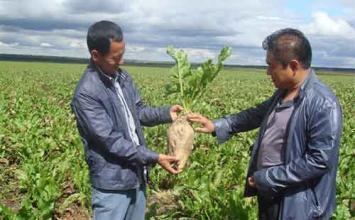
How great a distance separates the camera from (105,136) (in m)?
3.76

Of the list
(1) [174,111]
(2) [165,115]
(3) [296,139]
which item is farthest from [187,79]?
(3) [296,139]

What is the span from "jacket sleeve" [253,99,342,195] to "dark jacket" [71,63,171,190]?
955 mm

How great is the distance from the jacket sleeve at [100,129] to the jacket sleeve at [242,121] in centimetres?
83

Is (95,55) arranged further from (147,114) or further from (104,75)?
(147,114)

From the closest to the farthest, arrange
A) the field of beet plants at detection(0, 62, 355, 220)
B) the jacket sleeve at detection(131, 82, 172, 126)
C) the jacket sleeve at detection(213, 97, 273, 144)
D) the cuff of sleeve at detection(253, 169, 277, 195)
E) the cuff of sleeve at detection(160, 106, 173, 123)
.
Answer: the cuff of sleeve at detection(253, 169, 277, 195), the jacket sleeve at detection(213, 97, 273, 144), the jacket sleeve at detection(131, 82, 172, 126), the cuff of sleeve at detection(160, 106, 173, 123), the field of beet plants at detection(0, 62, 355, 220)

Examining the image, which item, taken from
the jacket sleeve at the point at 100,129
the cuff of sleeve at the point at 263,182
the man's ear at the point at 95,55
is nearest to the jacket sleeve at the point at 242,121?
the cuff of sleeve at the point at 263,182

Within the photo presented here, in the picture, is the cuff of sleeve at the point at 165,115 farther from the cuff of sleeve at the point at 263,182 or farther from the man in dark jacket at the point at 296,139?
the cuff of sleeve at the point at 263,182

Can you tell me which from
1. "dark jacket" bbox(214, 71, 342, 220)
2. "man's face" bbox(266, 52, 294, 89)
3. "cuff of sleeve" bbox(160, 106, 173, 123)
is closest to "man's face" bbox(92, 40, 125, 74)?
"cuff of sleeve" bbox(160, 106, 173, 123)

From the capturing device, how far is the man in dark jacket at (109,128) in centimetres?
377

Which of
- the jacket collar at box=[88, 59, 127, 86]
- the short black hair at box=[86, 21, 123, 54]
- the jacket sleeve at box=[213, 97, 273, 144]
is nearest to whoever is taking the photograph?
the short black hair at box=[86, 21, 123, 54]

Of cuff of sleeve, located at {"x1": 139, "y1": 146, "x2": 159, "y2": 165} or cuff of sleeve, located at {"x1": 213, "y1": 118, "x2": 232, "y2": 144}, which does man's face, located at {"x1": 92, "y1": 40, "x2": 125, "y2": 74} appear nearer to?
cuff of sleeve, located at {"x1": 139, "y1": 146, "x2": 159, "y2": 165}

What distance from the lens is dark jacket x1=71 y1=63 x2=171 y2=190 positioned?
3785 millimetres

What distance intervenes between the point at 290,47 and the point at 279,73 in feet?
0.59

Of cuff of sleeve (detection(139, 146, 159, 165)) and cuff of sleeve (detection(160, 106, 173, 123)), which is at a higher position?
cuff of sleeve (detection(160, 106, 173, 123))
